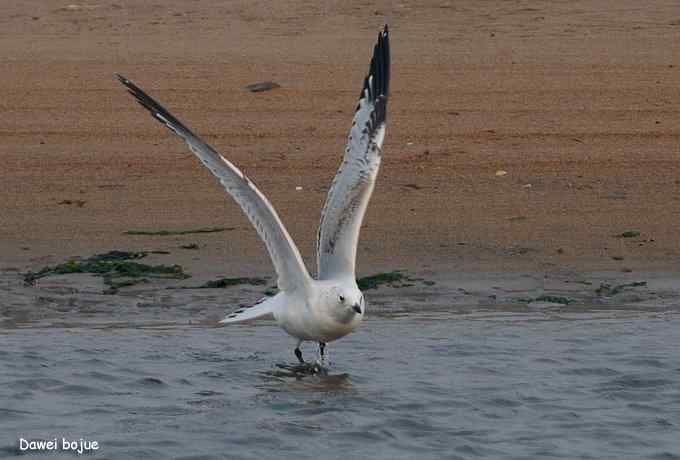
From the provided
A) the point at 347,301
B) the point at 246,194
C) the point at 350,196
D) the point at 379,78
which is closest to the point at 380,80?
the point at 379,78

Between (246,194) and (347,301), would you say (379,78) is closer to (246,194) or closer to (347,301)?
(246,194)

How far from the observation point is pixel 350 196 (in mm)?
8102

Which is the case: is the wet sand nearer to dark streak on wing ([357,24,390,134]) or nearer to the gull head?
the gull head

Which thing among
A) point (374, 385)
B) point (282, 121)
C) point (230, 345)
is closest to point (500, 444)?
point (374, 385)

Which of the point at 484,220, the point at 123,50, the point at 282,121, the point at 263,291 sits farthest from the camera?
the point at 123,50

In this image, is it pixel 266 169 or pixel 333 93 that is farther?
pixel 333 93

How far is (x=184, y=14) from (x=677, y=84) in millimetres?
5747

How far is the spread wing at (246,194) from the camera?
759 cm

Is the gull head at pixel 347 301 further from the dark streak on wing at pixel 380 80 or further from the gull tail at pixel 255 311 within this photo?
the dark streak on wing at pixel 380 80

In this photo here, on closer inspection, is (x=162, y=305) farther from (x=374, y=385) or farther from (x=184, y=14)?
(x=184, y=14)

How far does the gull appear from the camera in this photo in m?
7.71

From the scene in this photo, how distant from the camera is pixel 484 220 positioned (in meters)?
10.7

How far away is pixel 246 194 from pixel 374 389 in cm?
122

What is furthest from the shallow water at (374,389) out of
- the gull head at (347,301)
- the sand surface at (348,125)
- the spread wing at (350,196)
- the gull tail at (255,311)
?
the sand surface at (348,125)
